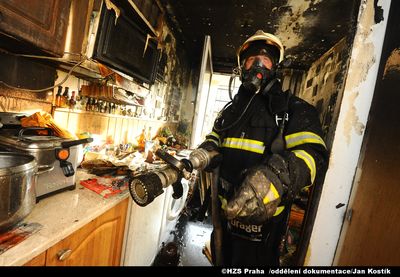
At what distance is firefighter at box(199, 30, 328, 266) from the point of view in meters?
0.98

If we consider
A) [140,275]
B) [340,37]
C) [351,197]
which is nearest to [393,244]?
[351,197]

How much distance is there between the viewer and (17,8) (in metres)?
0.81

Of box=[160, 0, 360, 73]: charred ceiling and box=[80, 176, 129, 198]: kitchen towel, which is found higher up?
box=[160, 0, 360, 73]: charred ceiling

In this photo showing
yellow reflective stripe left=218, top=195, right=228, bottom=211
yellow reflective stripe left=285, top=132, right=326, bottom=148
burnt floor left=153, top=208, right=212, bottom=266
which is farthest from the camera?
burnt floor left=153, top=208, right=212, bottom=266

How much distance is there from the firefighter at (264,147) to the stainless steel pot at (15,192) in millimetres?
878

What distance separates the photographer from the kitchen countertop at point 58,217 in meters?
0.71

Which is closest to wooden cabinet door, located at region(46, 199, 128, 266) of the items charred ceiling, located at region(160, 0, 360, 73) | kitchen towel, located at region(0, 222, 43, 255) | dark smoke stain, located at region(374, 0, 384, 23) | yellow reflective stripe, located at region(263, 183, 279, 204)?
kitchen towel, located at region(0, 222, 43, 255)

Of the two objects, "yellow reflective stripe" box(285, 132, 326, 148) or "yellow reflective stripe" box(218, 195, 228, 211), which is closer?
"yellow reflective stripe" box(285, 132, 326, 148)

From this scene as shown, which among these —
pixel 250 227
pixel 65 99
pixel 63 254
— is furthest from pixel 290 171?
pixel 65 99

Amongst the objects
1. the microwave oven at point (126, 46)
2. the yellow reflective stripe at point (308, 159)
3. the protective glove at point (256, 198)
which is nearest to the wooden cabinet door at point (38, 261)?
the protective glove at point (256, 198)

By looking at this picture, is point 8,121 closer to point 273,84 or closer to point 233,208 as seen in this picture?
point 233,208

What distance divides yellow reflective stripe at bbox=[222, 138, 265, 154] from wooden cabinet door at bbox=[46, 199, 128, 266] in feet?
2.79

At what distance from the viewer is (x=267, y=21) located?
2.79m

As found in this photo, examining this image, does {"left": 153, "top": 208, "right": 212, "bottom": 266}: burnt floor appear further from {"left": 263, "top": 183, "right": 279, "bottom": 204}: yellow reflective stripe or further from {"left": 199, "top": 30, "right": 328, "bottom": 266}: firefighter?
{"left": 263, "top": 183, "right": 279, "bottom": 204}: yellow reflective stripe
